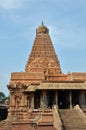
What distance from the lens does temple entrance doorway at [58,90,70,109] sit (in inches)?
1371

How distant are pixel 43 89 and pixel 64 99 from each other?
5.00 metres

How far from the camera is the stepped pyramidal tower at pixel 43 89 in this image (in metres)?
28.8

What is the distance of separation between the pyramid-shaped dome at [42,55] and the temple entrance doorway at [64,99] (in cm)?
1564

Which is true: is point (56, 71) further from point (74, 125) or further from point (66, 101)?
point (74, 125)

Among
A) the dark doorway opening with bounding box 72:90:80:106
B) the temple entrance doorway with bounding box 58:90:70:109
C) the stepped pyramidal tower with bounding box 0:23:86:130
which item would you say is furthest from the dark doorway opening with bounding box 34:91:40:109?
the dark doorway opening with bounding box 72:90:80:106

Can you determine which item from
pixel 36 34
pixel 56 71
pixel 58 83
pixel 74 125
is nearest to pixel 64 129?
pixel 74 125

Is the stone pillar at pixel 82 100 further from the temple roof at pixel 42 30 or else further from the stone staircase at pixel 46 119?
the temple roof at pixel 42 30

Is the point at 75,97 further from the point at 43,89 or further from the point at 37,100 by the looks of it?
the point at 43,89

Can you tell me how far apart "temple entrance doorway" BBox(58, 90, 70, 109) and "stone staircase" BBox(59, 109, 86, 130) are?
6541 millimetres

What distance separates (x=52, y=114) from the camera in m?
27.8

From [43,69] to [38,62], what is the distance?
179 centimetres

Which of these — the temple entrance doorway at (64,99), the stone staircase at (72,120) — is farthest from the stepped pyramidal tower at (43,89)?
the stone staircase at (72,120)

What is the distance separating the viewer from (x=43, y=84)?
3462 centimetres

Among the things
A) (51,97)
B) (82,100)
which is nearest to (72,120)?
(82,100)
